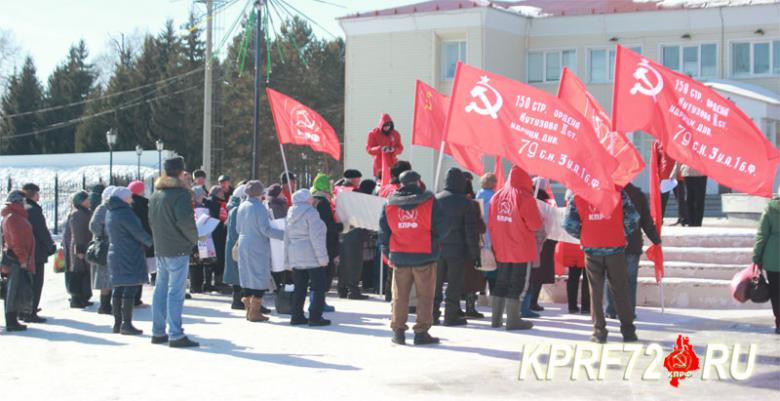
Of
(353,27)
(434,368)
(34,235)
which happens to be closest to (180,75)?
(353,27)

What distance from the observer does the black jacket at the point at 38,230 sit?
12.6 metres

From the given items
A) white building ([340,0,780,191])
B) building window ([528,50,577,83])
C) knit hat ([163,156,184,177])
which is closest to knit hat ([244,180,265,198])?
knit hat ([163,156,184,177])

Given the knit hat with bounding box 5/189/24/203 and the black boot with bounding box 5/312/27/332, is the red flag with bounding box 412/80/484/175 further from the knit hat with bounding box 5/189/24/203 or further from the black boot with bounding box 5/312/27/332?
the black boot with bounding box 5/312/27/332

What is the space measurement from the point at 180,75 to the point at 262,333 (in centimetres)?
5735

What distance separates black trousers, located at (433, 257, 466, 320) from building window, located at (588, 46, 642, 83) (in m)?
29.3

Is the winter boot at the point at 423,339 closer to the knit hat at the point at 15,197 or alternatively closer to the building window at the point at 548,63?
the knit hat at the point at 15,197

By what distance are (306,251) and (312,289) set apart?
1.83 ft

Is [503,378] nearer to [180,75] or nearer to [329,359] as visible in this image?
[329,359]

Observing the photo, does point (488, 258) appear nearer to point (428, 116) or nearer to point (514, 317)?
point (514, 317)

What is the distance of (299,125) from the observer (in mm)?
17016

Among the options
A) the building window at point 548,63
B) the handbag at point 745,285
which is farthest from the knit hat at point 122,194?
the building window at point 548,63

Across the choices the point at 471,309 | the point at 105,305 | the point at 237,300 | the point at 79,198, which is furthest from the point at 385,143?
the point at 105,305

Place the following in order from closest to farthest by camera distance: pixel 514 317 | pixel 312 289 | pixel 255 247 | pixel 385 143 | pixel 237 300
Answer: pixel 514 317, pixel 312 289, pixel 255 247, pixel 237 300, pixel 385 143

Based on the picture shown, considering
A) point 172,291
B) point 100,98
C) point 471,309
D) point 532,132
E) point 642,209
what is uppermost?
point 100,98
